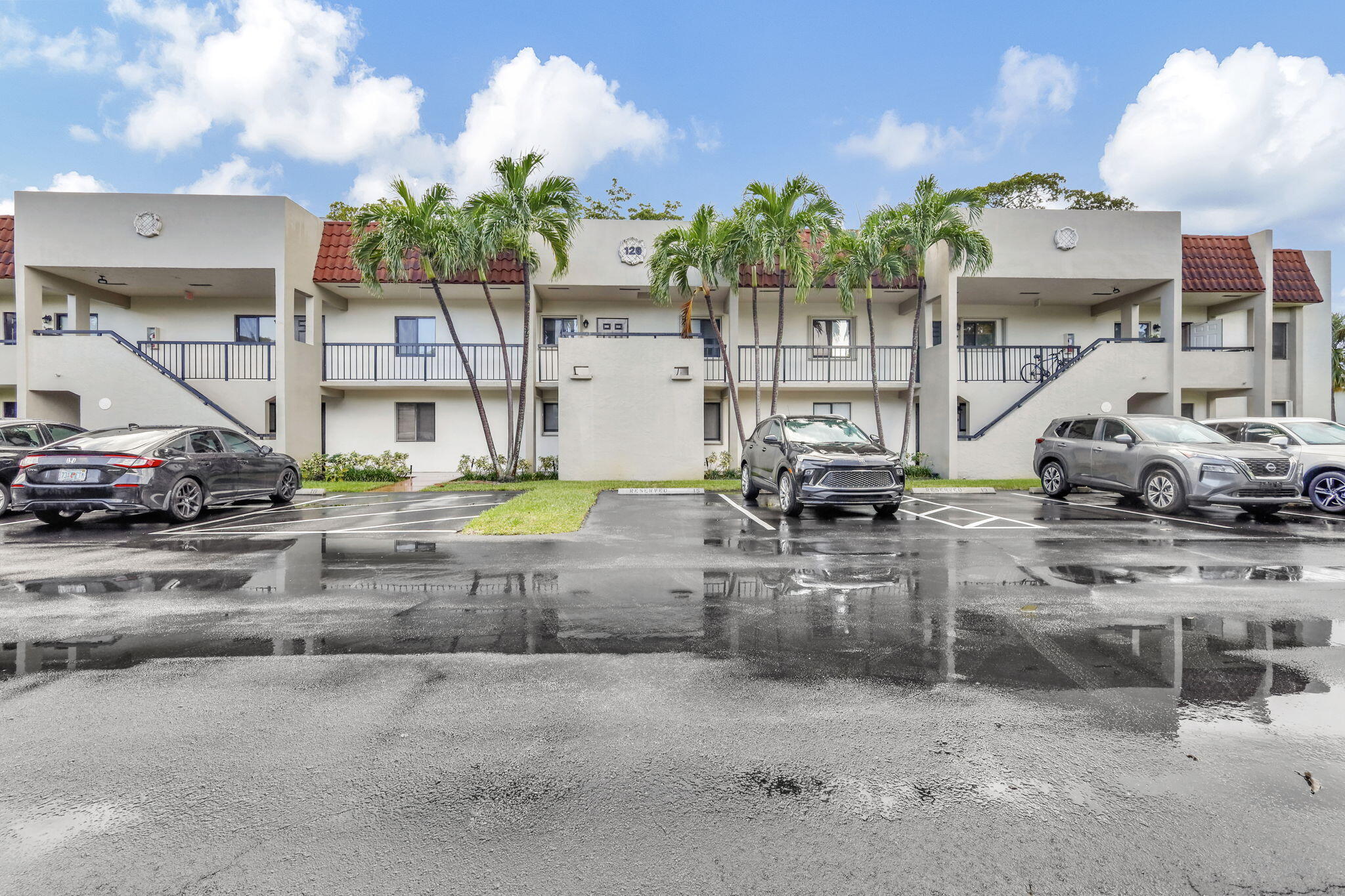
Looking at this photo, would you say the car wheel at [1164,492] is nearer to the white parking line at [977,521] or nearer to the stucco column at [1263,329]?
the white parking line at [977,521]

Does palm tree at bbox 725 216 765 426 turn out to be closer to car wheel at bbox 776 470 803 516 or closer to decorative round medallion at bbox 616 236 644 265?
decorative round medallion at bbox 616 236 644 265

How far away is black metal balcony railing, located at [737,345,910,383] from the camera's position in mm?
23203

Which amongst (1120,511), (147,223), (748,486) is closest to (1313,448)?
(1120,511)

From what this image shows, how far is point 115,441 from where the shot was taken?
11789mm

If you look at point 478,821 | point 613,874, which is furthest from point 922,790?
point 478,821

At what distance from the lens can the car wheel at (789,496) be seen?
1260cm

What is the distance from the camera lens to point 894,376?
23547mm

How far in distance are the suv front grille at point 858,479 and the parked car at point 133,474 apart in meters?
10.3

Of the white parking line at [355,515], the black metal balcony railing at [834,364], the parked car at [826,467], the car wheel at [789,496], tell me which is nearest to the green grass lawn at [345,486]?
the white parking line at [355,515]

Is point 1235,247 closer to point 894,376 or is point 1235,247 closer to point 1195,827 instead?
point 894,376

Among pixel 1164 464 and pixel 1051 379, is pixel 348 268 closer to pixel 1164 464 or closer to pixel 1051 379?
pixel 1051 379

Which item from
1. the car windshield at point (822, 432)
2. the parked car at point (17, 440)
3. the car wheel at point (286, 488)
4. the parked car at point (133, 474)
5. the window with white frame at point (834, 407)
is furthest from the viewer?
the window with white frame at point (834, 407)

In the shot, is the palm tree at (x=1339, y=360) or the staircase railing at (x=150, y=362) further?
the palm tree at (x=1339, y=360)

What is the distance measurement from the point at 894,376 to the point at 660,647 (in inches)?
792
